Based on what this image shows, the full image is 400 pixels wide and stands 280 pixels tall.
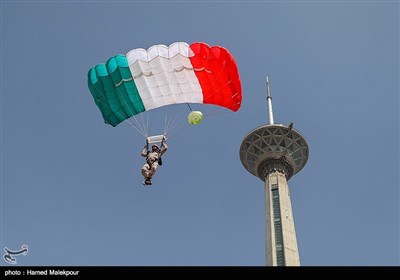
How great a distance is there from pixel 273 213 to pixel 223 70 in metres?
21.0

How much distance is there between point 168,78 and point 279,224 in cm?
2175

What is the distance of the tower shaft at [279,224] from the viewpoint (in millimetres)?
49125

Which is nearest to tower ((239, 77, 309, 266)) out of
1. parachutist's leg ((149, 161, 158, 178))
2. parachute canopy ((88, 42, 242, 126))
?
parachute canopy ((88, 42, 242, 126))

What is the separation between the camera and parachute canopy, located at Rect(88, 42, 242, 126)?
39188 mm

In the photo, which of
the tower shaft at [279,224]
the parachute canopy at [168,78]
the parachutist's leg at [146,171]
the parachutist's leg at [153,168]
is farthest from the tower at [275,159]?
the parachutist's leg at [146,171]

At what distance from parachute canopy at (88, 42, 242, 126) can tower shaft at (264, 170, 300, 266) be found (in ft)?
56.2

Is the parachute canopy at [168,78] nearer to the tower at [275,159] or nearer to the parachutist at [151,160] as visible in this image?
the parachutist at [151,160]

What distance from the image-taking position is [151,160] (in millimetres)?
34750

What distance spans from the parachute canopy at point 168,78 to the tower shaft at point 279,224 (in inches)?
674

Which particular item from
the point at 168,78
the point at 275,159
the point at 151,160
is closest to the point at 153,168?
the point at 151,160

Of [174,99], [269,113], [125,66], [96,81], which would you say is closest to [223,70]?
[174,99]

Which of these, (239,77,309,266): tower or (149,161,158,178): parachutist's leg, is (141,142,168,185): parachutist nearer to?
(149,161,158,178): parachutist's leg
